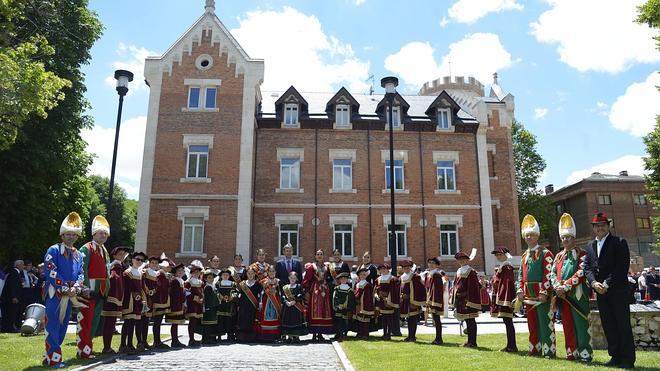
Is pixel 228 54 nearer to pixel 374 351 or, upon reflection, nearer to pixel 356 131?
pixel 356 131

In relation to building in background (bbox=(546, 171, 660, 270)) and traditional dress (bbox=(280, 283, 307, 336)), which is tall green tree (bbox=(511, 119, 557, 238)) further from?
traditional dress (bbox=(280, 283, 307, 336))

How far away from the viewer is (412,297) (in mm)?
12117

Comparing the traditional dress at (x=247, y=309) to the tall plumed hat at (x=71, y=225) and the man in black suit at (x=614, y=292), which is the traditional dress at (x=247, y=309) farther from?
the man in black suit at (x=614, y=292)

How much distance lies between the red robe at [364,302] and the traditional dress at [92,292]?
6.33 meters

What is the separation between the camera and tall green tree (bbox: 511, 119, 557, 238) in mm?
42188

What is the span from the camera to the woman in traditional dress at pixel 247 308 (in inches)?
483

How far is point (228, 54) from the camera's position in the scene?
25281 millimetres

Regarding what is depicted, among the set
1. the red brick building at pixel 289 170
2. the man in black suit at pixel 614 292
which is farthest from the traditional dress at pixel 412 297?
the red brick building at pixel 289 170

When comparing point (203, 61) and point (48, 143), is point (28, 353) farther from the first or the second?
point (203, 61)

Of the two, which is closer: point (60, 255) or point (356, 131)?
point (60, 255)

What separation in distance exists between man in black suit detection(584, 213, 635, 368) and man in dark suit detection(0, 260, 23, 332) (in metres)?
15.7

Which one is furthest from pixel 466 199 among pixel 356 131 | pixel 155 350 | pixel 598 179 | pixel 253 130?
pixel 598 179

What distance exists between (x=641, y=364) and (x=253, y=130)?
2024 cm

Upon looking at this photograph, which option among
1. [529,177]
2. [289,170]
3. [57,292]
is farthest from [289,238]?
[529,177]
